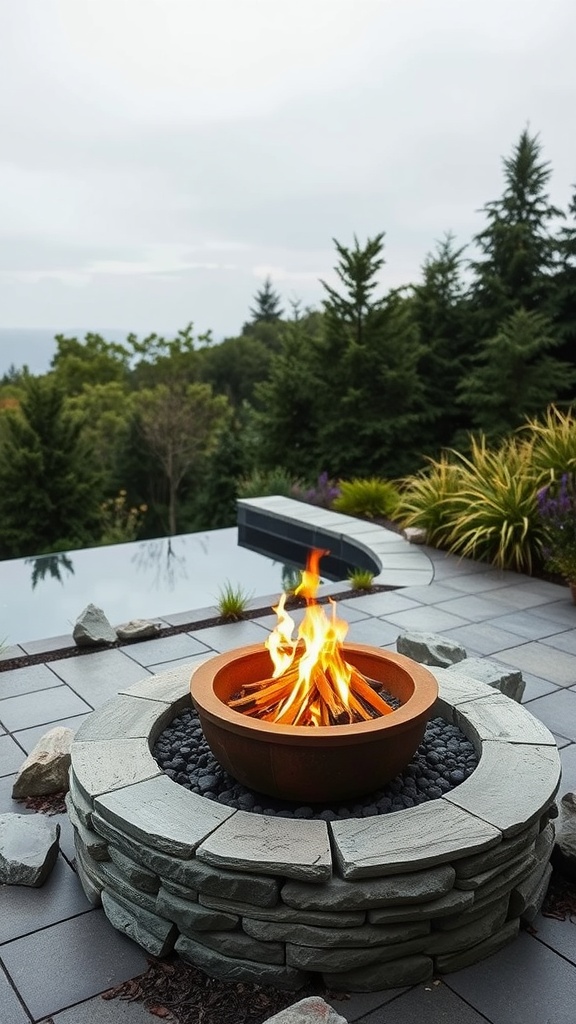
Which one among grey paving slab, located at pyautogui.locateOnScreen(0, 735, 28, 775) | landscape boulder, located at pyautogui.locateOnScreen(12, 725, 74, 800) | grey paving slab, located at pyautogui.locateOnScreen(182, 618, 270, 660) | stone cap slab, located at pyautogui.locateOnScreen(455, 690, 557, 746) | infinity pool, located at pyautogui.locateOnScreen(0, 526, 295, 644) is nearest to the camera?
stone cap slab, located at pyautogui.locateOnScreen(455, 690, 557, 746)

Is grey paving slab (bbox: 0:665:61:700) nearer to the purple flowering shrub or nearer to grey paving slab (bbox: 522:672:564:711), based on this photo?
grey paving slab (bbox: 522:672:564:711)

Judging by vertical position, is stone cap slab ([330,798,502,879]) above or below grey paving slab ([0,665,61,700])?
above

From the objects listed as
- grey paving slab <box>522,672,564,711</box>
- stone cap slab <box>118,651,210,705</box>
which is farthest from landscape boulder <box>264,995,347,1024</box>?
grey paving slab <box>522,672,564,711</box>

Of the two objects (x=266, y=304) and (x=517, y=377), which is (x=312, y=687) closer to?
(x=517, y=377)

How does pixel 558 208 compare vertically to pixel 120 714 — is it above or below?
above

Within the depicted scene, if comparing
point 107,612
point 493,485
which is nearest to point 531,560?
point 493,485

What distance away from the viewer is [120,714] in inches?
102

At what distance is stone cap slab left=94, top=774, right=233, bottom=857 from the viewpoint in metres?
1.84

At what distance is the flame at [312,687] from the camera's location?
7.25 feet

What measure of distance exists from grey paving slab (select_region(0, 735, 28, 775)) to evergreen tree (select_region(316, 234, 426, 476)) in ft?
28.8

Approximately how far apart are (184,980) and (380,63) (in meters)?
6.86

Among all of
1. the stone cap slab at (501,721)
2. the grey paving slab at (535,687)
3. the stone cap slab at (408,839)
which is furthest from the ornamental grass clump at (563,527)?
the stone cap slab at (408,839)

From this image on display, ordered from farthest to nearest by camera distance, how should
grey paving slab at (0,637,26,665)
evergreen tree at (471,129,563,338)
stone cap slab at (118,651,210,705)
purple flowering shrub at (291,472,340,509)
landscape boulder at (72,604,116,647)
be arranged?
evergreen tree at (471,129,563,338)
purple flowering shrub at (291,472,340,509)
landscape boulder at (72,604,116,647)
grey paving slab at (0,637,26,665)
stone cap slab at (118,651,210,705)

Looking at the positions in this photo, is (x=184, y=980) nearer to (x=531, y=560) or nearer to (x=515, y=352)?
(x=531, y=560)
